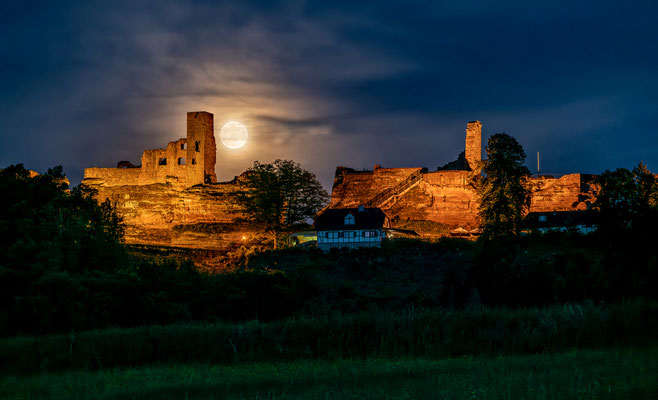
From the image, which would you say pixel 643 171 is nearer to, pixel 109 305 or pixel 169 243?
pixel 109 305

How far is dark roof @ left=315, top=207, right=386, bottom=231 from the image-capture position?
1928 inches

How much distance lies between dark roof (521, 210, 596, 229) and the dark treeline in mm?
16425

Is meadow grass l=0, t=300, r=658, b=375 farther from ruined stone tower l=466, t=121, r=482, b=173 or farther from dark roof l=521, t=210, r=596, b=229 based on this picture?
ruined stone tower l=466, t=121, r=482, b=173

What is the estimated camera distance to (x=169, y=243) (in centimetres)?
6212

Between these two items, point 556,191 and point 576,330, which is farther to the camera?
point 556,191

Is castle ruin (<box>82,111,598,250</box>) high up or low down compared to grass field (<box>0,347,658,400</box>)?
up

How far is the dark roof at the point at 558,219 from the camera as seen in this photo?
159 ft

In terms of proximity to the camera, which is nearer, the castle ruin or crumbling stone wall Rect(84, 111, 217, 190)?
the castle ruin

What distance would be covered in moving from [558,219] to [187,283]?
33856 millimetres

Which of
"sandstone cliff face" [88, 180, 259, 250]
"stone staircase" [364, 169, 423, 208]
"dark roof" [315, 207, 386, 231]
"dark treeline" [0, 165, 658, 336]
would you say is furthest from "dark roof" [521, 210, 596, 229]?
A: "sandstone cliff face" [88, 180, 259, 250]

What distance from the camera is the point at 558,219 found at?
50031 millimetres

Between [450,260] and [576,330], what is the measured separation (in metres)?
23.9

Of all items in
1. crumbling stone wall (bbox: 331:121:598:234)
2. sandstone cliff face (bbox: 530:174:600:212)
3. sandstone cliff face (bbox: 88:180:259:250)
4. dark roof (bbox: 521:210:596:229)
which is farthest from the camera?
sandstone cliff face (bbox: 88:180:259:250)

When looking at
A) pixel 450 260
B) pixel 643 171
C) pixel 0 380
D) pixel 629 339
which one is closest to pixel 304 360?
pixel 0 380
